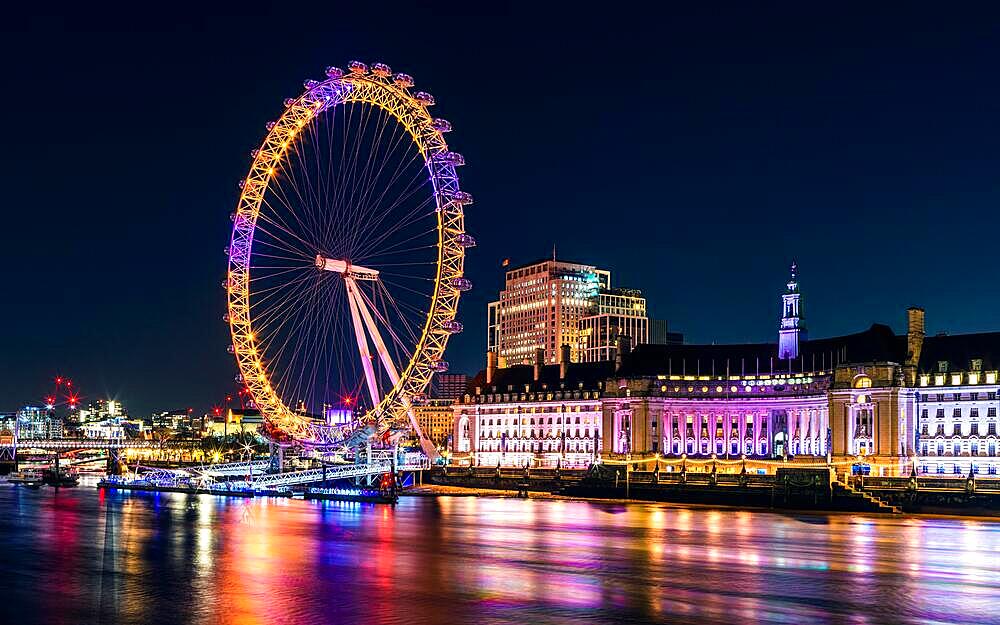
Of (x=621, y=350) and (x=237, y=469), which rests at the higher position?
(x=621, y=350)

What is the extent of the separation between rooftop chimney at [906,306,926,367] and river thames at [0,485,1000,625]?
46.5 meters

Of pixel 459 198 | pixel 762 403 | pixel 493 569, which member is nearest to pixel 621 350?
pixel 762 403

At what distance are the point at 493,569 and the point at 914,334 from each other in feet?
307

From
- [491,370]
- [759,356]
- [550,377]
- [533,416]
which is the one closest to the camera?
[759,356]

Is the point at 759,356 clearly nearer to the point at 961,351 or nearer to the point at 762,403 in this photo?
the point at 762,403

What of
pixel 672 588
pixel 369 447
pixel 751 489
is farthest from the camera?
pixel 369 447

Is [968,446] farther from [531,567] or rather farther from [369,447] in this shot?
[531,567]

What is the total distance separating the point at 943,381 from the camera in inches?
5069

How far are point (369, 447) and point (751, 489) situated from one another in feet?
132

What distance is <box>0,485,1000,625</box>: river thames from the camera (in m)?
40.7

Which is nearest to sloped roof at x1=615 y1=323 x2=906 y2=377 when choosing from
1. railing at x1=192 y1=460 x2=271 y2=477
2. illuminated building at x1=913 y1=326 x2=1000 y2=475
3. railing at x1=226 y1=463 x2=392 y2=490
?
illuminated building at x1=913 y1=326 x2=1000 y2=475

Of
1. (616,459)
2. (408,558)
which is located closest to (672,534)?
(408,558)

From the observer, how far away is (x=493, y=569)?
52.9 m

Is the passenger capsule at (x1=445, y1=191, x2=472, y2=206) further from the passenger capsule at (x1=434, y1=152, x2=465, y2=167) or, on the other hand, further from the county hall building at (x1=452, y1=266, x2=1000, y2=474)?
the county hall building at (x1=452, y1=266, x2=1000, y2=474)
